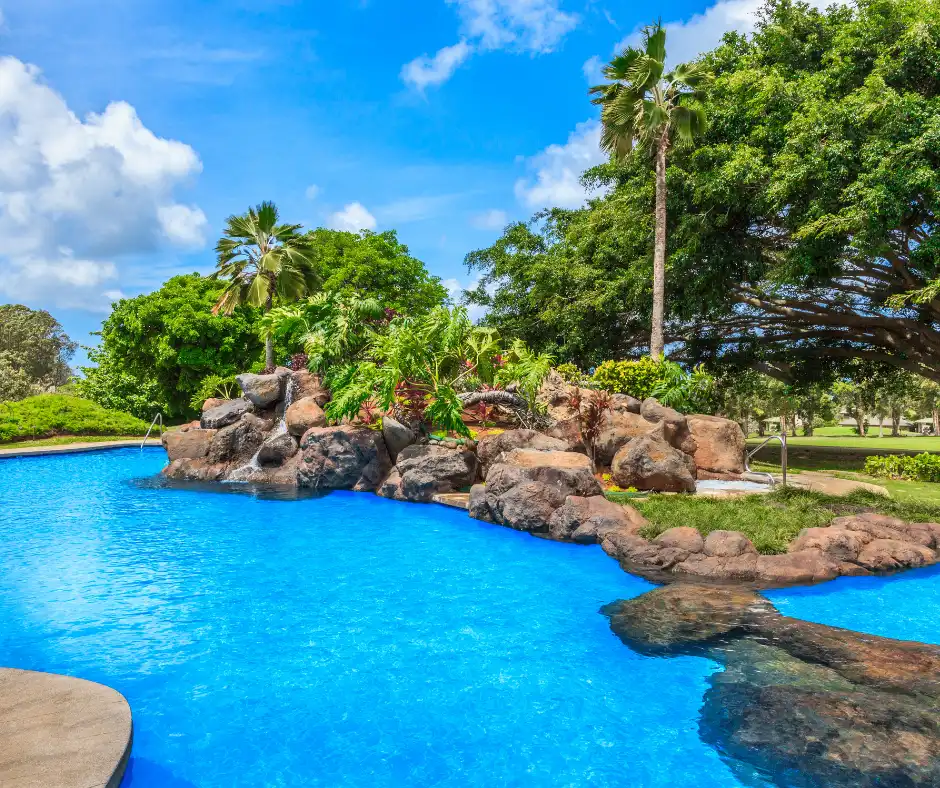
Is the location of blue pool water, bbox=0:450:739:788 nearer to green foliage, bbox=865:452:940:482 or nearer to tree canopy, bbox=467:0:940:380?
green foliage, bbox=865:452:940:482

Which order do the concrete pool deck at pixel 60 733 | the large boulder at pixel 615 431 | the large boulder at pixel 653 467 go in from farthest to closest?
the large boulder at pixel 615 431 < the large boulder at pixel 653 467 < the concrete pool deck at pixel 60 733

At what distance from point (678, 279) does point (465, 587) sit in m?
15.9

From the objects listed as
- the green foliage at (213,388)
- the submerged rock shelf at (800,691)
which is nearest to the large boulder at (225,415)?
the green foliage at (213,388)

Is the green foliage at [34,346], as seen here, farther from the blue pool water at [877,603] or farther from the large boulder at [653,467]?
the blue pool water at [877,603]

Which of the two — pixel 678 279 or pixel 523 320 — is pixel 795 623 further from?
pixel 523 320

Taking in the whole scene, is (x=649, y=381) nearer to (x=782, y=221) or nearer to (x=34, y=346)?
(x=782, y=221)

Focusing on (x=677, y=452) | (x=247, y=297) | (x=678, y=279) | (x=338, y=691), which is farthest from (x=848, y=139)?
(x=247, y=297)

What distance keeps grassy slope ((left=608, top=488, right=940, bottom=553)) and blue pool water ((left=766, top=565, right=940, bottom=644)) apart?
→ 1.00 m

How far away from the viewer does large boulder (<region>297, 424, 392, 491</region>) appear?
1611cm

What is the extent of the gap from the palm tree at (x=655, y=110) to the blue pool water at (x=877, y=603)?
10.8 m

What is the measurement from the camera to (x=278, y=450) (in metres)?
18.1

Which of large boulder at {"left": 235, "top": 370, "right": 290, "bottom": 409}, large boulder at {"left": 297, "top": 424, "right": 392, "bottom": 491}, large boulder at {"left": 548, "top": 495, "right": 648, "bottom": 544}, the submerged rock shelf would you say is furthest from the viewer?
large boulder at {"left": 235, "top": 370, "right": 290, "bottom": 409}

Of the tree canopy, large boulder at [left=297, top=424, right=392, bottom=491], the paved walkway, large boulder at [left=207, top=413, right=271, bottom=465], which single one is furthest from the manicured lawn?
the paved walkway

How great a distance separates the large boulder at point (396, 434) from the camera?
16.0m
